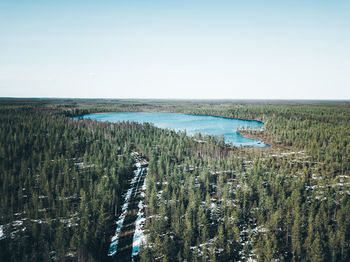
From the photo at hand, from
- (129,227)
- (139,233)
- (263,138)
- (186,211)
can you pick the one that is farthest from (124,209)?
(263,138)

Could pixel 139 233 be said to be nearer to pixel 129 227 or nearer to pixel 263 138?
pixel 129 227

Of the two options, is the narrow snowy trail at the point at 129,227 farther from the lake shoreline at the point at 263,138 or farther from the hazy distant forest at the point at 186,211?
the lake shoreline at the point at 263,138

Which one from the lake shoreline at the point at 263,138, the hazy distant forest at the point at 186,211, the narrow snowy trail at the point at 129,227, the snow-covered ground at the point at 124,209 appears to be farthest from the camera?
the lake shoreline at the point at 263,138

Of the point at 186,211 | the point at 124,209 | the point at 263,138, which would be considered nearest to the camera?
the point at 186,211

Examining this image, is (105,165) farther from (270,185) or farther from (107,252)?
(270,185)

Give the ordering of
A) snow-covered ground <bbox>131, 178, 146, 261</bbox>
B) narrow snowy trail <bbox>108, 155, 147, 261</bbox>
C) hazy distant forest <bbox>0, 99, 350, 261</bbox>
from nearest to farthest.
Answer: hazy distant forest <bbox>0, 99, 350, 261</bbox> → narrow snowy trail <bbox>108, 155, 147, 261</bbox> → snow-covered ground <bbox>131, 178, 146, 261</bbox>

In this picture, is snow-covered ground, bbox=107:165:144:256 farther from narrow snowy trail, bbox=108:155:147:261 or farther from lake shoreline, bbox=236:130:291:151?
lake shoreline, bbox=236:130:291:151

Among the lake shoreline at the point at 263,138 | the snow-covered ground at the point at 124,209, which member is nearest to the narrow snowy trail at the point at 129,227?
the snow-covered ground at the point at 124,209

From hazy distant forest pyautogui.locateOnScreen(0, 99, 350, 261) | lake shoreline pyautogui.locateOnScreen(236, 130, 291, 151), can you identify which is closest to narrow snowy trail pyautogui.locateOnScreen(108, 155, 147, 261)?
hazy distant forest pyautogui.locateOnScreen(0, 99, 350, 261)

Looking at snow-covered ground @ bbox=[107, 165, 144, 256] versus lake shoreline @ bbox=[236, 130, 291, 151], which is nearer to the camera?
snow-covered ground @ bbox=[107, 165, 144, 256]
